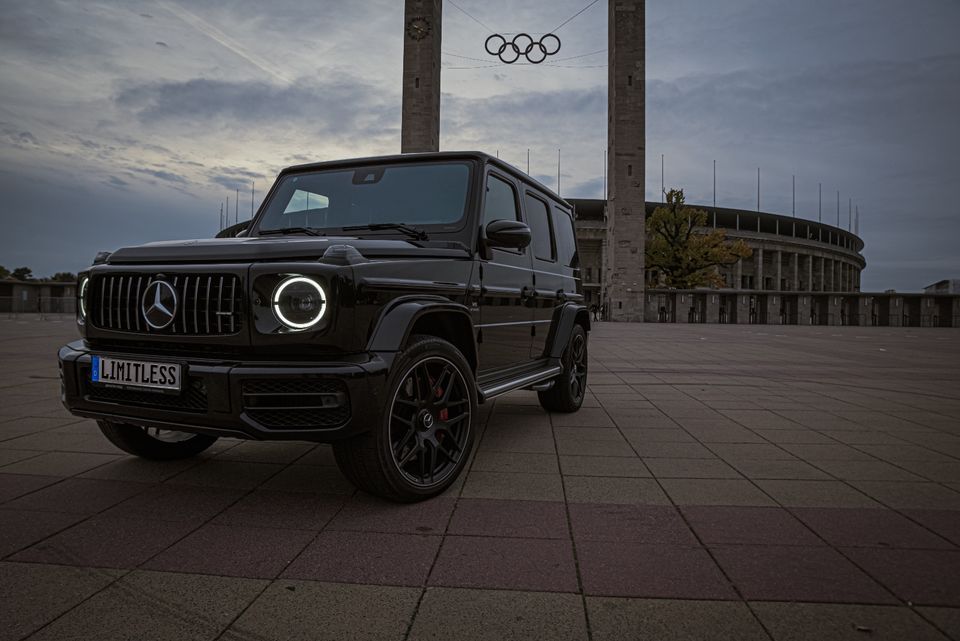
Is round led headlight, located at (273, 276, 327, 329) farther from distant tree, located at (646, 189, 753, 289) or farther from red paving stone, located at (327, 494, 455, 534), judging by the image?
distant tree, located at (646, 189, 753, 289)

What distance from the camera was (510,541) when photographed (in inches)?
108

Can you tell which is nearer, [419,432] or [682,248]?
[419,432]

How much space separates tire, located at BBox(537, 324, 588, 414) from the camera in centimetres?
583

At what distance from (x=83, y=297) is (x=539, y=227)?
3.31 m

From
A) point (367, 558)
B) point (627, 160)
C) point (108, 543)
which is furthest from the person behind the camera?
point (627, 160)

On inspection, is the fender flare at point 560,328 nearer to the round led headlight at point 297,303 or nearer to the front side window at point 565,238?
the front side window at point 565,238

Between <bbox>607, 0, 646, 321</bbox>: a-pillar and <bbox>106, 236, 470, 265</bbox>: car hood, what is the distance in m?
36.2

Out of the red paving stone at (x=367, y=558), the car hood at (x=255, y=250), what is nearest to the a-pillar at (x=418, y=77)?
the car hood at (x=255, y=250)

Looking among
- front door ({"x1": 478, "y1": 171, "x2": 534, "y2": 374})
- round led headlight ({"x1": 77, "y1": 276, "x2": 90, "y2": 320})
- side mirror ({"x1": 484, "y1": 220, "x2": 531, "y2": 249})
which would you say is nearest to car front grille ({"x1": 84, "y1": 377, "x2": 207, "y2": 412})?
round led headlight ({"x1": 77, "y1": 276, "x2": 90, "y2": 320})

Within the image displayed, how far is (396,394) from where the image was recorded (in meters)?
2.98

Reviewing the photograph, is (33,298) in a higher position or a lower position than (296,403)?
higher

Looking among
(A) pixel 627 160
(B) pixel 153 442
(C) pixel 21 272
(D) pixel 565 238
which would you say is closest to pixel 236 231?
(B) pixel 153 442

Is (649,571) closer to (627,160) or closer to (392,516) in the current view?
(392,516)

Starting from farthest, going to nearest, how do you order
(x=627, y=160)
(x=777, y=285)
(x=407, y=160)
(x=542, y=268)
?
1. (x=777, y=285)
2. (x=627, y=160)
3. (x=542, y=268)
4. (x=407, y=160)
